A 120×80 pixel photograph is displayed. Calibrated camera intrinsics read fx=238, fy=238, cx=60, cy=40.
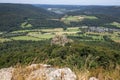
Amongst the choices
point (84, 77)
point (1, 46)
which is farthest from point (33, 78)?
point (1, 46)

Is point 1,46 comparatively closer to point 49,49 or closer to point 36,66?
point 49,49

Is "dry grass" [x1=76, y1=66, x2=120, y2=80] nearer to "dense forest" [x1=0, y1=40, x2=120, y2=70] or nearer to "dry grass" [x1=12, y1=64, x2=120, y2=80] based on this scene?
"dry grass" [x1=12, y1=64, x2=120, y2=80]

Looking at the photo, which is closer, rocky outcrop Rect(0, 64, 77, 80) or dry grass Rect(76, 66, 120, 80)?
rocky outcrop Rect(0, 64, 77, 80)

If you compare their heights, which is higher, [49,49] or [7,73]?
[7,73]

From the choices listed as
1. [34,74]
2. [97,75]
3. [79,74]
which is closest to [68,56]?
[97,75]

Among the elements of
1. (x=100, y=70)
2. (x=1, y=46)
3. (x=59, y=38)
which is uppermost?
(x=100, y=70)

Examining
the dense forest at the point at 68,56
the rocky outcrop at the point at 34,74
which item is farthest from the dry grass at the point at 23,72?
the dense forest at the point at 68,56

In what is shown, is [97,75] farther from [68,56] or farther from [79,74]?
[68,56]

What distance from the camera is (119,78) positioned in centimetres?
589

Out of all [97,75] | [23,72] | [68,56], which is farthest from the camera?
[68,56]

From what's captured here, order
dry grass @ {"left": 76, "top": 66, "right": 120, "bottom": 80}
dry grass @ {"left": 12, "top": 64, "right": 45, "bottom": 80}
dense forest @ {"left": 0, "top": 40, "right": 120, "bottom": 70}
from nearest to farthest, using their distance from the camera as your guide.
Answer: dry grass @ {"left": 12, "top": 64, "right": 45, "bottom": 80}, dry grass @ {"left": 76, "top": 66, "right": 120, "bottom": 80}, dense forest @ {"left": 0, "top": 40, "right": 120, "bottom": 70}

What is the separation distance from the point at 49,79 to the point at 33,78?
37 cm

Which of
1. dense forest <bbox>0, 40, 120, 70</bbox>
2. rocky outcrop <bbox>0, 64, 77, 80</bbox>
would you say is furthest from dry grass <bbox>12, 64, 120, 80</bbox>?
dense forest <bbox>0, 40, 120, 70</bbox>

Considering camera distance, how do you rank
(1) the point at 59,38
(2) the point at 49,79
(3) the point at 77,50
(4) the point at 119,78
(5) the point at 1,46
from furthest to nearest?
(5) the point at 1,46, (1) the point at 59,38, (3) the point at 77,50, (4) the point at 119,78, (2) the point at 49,79
